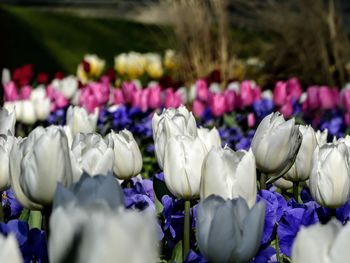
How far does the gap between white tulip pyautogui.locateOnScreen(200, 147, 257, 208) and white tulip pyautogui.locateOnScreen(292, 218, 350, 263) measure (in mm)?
399

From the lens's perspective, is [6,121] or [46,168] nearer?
[46,168]

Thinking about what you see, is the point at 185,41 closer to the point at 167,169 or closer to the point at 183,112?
the point at 183,112

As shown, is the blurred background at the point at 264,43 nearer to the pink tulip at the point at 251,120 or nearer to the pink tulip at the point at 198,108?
the pink tulip at the point at 198,108

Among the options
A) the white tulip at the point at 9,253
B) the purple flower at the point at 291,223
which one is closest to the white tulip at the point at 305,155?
the purple flower at the point at 291,223

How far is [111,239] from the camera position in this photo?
0.80 meters

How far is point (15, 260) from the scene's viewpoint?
0.96 m

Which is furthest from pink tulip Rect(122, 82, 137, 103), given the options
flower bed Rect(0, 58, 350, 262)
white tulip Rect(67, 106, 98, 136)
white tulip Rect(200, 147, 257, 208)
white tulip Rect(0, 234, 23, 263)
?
white tulip Rect(0, 234, 23, 263)

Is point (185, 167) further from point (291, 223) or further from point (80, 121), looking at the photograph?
point (80, 121)

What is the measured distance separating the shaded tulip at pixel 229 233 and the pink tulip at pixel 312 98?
3.79m

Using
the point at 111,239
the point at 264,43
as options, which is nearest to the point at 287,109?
the point at 264,43

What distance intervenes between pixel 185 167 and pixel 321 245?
612mm

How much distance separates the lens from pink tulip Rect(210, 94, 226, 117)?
5012mm

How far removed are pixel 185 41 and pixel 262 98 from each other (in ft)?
5.83

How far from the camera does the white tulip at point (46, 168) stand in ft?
4.32
